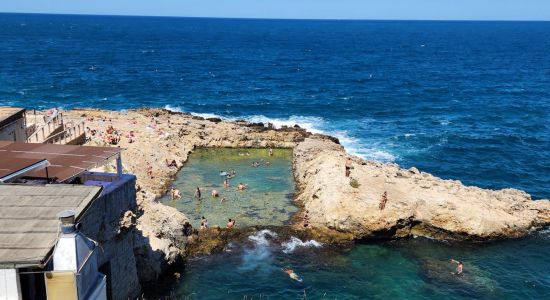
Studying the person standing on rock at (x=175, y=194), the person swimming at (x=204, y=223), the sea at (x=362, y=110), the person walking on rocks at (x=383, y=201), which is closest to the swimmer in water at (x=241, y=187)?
the person standing on rock at (x=175, y=194)

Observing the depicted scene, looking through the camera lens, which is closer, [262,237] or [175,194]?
[262,237]

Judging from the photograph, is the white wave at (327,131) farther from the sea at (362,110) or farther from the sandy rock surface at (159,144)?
the sandy rock surface at (159,144)

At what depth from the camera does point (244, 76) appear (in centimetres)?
11281

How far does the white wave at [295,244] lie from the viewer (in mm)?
33044

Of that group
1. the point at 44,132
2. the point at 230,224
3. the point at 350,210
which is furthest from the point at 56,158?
the point at 350,210

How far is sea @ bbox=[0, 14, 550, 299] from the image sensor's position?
30.4 meters

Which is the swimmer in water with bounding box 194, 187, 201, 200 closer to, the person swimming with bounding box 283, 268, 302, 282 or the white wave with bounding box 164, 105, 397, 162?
the person swimming with bounding box 283, 268, 302, 282

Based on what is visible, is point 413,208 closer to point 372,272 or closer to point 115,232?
point 372,272

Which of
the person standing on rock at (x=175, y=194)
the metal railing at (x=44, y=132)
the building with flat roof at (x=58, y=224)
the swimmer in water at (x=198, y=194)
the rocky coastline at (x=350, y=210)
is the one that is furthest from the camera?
the swimmer in water at (x=198, y=194)

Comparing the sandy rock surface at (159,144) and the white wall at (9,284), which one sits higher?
the white wall at (9,284)

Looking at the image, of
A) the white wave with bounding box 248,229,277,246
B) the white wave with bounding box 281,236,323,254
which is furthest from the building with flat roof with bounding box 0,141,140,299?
the white wave with bounding box 281,236,323,254

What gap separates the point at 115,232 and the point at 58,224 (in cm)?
1114

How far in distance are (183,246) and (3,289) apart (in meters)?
22.6

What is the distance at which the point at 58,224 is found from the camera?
9.99m
